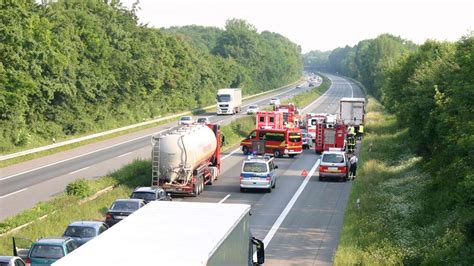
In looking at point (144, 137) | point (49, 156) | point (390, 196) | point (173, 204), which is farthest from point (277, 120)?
point (173, 204)

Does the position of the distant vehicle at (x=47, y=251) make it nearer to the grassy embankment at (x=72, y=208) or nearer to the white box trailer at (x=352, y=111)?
the grassy embankment at (x=72, y=208)

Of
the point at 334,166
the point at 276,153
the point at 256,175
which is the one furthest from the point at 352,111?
the point at 256,175

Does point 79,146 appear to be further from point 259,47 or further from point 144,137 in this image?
point 259,47

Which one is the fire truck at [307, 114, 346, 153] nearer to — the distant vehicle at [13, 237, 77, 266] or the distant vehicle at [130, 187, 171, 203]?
the distant vehicle at [130, 187, 171, 203]

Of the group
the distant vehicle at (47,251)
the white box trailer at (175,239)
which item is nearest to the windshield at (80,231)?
the distant vehicle at (47,251)

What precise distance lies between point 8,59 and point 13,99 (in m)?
2.77

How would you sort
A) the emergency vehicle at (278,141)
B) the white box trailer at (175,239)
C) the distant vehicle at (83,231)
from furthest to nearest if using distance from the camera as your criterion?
the emergency vehicle at (278,141) < the distant vehicle at (83,231) < the white box trailer at (175,239)

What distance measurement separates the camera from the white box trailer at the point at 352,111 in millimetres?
66125

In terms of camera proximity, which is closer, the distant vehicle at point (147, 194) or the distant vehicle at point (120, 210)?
the distant vehicle at point (120, 210)

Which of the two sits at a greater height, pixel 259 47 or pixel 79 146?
pixel 259 47

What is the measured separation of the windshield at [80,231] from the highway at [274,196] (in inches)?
225

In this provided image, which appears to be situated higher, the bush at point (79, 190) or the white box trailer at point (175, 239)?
the white box trailer at point (175, 239)

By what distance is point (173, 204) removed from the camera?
46.4 ft

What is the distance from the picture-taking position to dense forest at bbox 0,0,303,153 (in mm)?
48594
